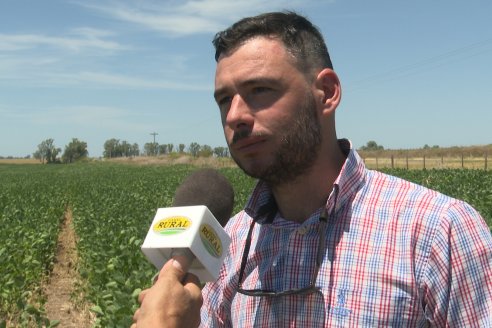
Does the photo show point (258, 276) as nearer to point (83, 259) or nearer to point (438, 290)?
point (438, 290)

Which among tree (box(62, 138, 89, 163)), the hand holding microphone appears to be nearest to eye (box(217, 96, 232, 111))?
the hand holding microphone

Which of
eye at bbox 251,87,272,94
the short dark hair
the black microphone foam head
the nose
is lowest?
the black microphone foam head

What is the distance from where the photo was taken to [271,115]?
1754 mm

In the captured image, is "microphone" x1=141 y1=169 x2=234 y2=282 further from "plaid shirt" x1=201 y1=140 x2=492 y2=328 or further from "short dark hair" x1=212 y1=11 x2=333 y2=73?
"short dark hair" x1=212 y1=11 x2=333 y2=73

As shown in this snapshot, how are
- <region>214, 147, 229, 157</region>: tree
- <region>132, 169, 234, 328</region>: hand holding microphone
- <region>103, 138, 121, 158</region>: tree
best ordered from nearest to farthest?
<region>132, 169, 234, 328</region>: hand holding microphone
<region>214, 147, 229, 157</region>: tree
<region>103, 138, 121, 158</region>: tree

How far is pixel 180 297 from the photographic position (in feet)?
4.75

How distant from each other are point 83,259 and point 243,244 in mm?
10021

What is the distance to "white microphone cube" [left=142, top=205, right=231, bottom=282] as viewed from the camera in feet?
5.12

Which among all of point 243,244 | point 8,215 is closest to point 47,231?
point 8,215

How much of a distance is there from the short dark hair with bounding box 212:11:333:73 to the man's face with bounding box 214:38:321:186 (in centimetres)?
3

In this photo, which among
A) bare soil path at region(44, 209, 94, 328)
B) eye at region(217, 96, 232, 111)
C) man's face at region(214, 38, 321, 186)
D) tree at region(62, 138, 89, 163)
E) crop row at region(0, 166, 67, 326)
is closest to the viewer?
man's face at region(214, 38, 321, 186)

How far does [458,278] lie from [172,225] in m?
0.76

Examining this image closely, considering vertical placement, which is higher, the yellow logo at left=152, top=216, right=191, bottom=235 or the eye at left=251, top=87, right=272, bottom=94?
the eye at left=251, top=87, right=272, bottom=94

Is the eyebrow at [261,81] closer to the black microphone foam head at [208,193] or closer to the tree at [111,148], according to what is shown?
the black microphone foam head at [208,193]
